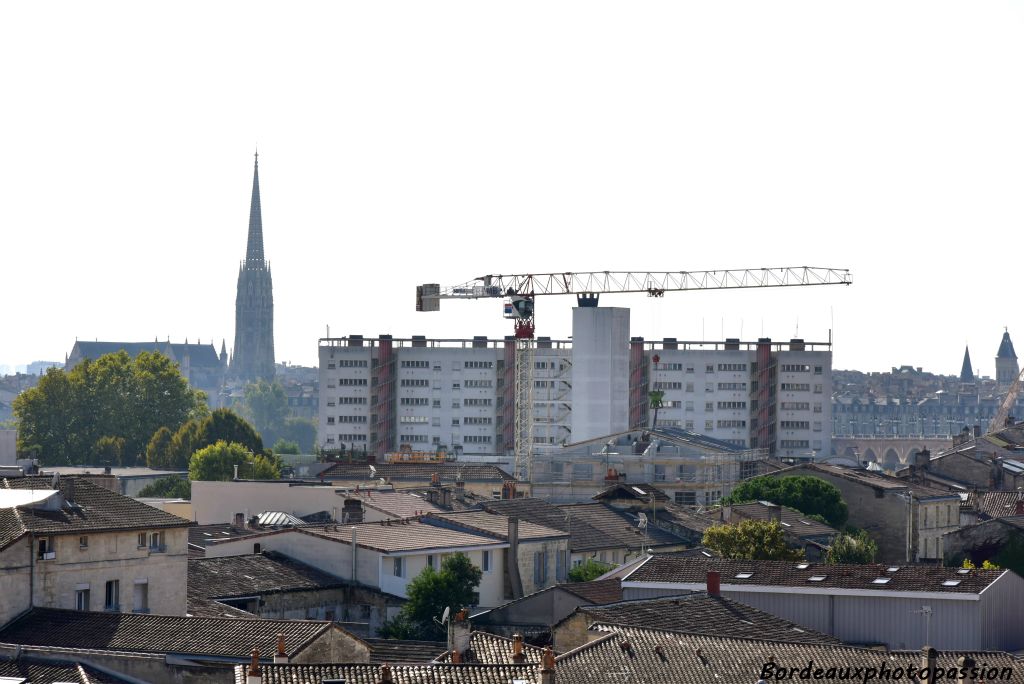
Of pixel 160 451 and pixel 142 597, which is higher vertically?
pixel 142 597

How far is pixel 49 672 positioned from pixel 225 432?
351 feet

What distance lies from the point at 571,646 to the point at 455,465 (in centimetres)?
7732

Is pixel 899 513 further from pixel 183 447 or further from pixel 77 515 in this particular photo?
pixel 183 447

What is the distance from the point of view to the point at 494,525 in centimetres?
7169

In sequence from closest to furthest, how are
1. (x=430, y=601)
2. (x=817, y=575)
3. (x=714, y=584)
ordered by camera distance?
1. (x=714, y=584)
2. (x=817, y=575)
3. (x=430, y=601)

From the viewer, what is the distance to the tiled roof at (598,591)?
52.3 metres

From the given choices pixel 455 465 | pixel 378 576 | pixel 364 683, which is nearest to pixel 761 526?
pixel 378 576

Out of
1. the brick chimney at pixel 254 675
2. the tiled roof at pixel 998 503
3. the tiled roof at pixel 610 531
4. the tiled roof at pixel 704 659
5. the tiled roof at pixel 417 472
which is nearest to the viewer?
the brick chimney at pixel 254 675

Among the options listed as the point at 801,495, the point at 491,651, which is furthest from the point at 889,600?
the point at 801,495

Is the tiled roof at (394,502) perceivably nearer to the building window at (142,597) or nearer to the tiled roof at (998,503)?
the building window at (142,597)

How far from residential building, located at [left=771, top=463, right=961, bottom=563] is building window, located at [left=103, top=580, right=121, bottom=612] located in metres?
42.1

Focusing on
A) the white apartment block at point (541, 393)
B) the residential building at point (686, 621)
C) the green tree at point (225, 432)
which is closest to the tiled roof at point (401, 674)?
the residential building at point (686, 621)

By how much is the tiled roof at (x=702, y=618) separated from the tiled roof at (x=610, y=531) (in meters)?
24.3

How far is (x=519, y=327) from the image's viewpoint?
172625 mm
